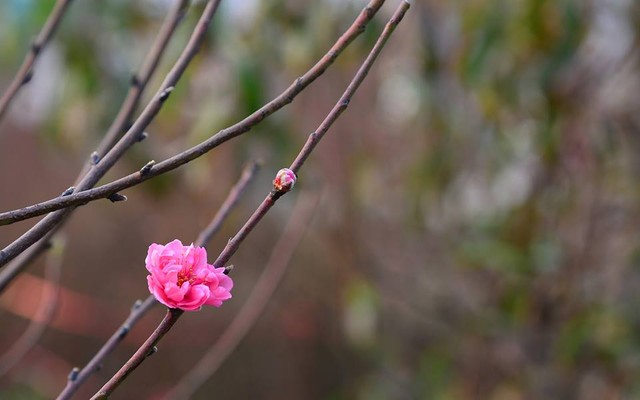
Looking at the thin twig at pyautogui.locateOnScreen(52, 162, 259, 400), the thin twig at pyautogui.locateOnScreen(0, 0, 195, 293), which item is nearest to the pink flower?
the thin twig at pyautogui.locateOnScreen(52, 162, 259, 400)

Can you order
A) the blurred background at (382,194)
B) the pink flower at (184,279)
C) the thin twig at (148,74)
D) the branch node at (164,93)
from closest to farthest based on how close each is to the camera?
1. the pink flower at (184,279)
2. the branch node at (164,93)
3. the thin twig at (148,74)
4. the blurred background at (382,194)

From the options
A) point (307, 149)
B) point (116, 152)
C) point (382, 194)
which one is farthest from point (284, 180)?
point (382, 194)

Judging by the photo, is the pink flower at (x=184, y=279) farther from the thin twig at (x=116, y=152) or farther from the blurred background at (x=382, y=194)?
the blurred background at (x=382, y=194)

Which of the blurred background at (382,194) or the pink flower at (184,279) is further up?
the blurred background at (382,194)

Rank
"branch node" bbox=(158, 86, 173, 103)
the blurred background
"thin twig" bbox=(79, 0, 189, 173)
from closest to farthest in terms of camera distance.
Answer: "branch node" bbox=(158, 86, 173, 103) → "thin twig" bbox=(79, 0, 189, 173) → the blurred background

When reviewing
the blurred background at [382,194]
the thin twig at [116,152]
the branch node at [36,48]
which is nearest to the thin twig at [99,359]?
the thin twig at [116,152]

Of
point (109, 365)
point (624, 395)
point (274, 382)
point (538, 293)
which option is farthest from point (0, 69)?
point (624, 395)

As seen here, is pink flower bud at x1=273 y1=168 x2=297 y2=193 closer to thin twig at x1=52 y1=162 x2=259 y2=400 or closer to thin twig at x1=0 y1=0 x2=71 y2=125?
thin twig at x1=52 y1=162 x2=259 y2=400
